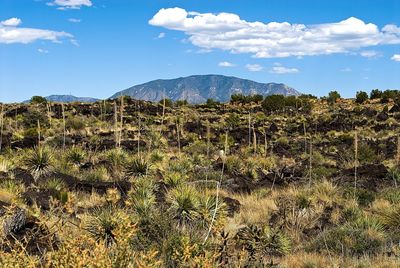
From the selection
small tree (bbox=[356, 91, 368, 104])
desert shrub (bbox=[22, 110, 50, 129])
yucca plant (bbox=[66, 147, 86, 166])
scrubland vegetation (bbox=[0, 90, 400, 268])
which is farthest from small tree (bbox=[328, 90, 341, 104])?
yucca plant (bbox=[66, 147, 86, 166])

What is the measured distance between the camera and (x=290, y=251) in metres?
7.88

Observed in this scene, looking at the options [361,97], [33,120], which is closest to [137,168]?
[33,120]

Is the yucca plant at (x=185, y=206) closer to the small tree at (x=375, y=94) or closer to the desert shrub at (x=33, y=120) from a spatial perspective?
the desert shrub at (x=33, y=120)

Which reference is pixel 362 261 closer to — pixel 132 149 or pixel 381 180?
pixel 381 180

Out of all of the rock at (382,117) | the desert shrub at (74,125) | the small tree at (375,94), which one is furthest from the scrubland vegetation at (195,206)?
the small tree at (375,94)

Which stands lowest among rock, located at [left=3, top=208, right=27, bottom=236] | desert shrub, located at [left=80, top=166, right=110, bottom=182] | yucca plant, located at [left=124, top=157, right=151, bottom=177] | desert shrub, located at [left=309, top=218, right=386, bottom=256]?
desert shrub, located at [left=309, top=218, right=386, bottom=256]

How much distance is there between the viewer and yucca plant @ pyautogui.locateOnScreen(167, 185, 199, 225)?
9.13 metres

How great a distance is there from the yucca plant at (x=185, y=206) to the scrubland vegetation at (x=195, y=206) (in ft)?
0.08

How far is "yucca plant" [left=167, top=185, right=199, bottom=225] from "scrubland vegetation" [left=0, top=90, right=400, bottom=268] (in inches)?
1.0

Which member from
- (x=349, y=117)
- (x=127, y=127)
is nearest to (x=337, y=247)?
(x=127, y=127)

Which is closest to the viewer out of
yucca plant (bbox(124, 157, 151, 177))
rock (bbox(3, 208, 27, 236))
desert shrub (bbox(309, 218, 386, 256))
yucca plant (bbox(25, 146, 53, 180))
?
rock (bbox(3, 208, 27, 236))

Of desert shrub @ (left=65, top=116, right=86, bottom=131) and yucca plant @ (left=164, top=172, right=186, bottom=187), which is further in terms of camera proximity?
desert shrub @ (left=65, top=116, right=86, bottom=131)

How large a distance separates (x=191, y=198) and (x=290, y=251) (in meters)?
2.37

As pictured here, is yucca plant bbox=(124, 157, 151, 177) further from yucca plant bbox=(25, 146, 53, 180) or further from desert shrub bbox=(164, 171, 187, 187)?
yucca plant bbox=(25, 146, 53, 180)
